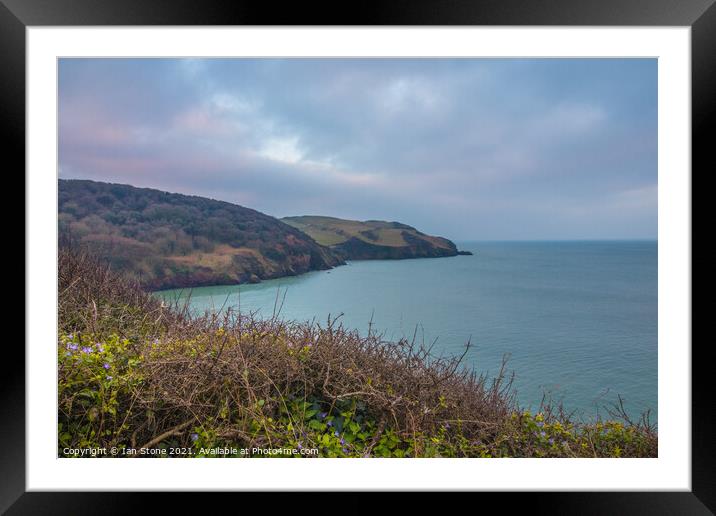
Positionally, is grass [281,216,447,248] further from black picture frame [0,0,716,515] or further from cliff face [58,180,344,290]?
black picture frame [0,0,716,515]

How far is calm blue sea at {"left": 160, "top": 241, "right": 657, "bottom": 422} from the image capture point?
2.23 metres

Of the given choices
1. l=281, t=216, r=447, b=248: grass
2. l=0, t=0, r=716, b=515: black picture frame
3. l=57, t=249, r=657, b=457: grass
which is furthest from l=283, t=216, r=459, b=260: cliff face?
l=0, t=0, r=716, b=515: black picture frame

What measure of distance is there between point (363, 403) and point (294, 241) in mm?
2667

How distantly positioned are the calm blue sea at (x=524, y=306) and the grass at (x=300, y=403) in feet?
0.58

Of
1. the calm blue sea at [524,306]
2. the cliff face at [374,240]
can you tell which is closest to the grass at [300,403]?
the calm blue sea at [524,306]

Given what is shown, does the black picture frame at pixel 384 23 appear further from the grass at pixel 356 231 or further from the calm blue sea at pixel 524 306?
the grass at pixel 356 231

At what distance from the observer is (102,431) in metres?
1.56

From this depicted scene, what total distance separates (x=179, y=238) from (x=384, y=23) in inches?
146

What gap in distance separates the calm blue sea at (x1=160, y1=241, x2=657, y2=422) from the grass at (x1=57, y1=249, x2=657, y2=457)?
6.9 inches

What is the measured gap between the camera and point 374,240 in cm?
378

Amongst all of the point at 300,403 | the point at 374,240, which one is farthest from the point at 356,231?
the point at 300,403

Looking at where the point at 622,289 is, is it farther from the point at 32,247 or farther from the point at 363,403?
the point at 32,247

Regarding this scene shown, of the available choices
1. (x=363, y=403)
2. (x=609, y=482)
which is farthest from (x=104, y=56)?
(x=609, y=482)

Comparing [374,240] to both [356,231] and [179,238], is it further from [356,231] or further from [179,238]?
[179,238]
